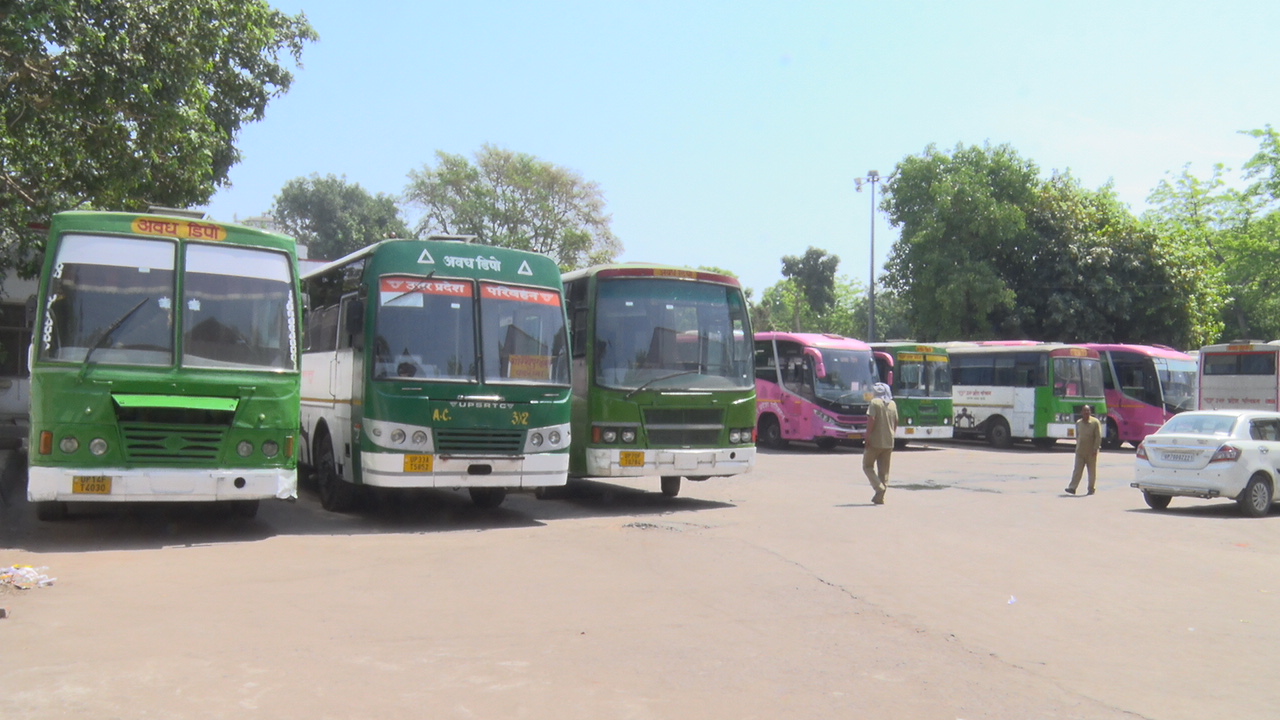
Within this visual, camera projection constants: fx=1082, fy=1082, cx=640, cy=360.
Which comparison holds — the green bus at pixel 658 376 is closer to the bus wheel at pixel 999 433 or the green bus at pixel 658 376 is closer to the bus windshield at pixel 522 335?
the bus windshield at pixel 522 335

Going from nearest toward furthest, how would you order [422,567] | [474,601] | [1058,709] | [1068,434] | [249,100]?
[1058,709] → [474,601] → [422,567] → [249,100] → [1068,434]

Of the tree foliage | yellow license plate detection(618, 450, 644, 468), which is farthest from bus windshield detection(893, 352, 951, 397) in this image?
yellow license plate detection(618, 450, 644, 468)

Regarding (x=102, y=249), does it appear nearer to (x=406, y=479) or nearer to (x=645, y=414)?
(x=406, y=479)

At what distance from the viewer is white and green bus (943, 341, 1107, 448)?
98.2ft

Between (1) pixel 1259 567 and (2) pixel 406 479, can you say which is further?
(2) pixel 406 479

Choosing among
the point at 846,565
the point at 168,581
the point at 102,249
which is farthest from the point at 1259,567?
the point at 102,249

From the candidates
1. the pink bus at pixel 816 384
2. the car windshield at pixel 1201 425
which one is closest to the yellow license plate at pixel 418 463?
the car windshield at pixel 1201 425

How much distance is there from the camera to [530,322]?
12.9m

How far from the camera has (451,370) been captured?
12281mm

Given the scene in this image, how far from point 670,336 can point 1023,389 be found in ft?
63.4

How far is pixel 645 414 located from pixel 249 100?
37.7 ft

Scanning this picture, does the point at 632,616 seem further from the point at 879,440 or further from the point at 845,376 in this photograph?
the point at 845,376

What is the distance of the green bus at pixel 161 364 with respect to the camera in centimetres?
1003

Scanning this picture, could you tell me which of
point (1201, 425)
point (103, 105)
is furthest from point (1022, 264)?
point (103, 105)
